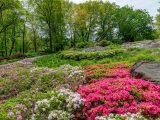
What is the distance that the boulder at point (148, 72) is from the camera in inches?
A: 490

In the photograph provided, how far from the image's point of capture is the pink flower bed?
8.86 meters

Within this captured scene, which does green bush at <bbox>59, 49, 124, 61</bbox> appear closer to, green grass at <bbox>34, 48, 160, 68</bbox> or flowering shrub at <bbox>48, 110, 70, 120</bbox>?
green grass at <bbox>34, 48, 160, 68</bbox>

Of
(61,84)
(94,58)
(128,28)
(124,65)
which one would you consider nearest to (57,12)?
(128,28)

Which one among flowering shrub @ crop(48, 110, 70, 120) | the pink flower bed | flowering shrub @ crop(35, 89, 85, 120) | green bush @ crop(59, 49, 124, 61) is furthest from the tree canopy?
flowering shrub @ crop(48, 110, 70, 120)

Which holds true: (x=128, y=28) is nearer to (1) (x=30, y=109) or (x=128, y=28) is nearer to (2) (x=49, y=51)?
(2) (x=49, y=51)

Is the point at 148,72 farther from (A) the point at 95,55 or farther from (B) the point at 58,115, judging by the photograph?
(A) the point at 95,55

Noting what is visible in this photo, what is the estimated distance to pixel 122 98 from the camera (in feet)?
31.6

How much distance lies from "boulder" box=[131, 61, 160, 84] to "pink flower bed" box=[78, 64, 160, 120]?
0.91 meters

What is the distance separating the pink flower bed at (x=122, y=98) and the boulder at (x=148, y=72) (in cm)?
91

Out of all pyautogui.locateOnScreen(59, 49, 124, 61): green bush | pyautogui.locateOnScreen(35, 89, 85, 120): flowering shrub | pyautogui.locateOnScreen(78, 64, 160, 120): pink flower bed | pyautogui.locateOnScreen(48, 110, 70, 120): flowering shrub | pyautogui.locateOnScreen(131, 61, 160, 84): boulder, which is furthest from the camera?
pyautogui.locateOnScreen(59, 49, 124, 61): green bush

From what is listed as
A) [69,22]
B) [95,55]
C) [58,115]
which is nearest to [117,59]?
[95,55]

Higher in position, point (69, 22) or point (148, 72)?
point (69, 22)

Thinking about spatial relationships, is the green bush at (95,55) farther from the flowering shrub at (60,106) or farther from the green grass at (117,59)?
the flowering shrub at (60,106)

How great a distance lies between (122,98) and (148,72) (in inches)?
157
